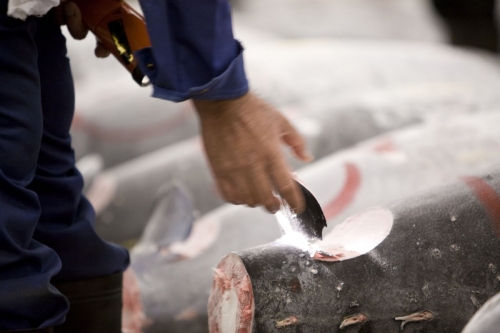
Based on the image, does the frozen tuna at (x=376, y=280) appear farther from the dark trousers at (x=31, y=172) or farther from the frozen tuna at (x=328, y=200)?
the frozen tuna at (x=328, y=200)

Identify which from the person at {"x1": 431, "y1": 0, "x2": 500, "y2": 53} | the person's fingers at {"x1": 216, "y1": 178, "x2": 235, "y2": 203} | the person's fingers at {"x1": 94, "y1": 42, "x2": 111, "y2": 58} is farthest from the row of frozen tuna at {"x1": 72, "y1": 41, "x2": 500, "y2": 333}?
the person at {"x1": 431, "y1": 0, "x2": 500, "y2": 53}

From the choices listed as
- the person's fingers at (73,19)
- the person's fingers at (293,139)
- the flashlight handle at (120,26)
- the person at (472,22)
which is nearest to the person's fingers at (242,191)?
the person's fingers at (293,139)

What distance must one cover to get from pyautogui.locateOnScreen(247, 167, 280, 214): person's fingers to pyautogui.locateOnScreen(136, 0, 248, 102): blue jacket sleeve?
94 mm

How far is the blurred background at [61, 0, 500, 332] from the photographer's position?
134cm

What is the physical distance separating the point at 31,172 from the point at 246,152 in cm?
28

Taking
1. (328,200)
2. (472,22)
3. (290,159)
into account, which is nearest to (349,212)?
(328,200)

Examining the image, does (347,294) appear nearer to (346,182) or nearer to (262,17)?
(346,182)

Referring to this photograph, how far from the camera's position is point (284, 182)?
0.75m

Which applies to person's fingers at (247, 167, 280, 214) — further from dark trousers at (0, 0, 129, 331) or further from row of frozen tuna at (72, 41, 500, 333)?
dark trousers at (0, 0, 129, 331)

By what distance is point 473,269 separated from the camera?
86cm

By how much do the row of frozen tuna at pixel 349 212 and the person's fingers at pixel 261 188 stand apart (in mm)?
→ 126

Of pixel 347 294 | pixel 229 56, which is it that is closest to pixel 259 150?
pixel 229 56

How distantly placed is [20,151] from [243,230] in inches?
24.4

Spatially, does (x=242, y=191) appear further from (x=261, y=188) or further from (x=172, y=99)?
(x=172, y=99)
